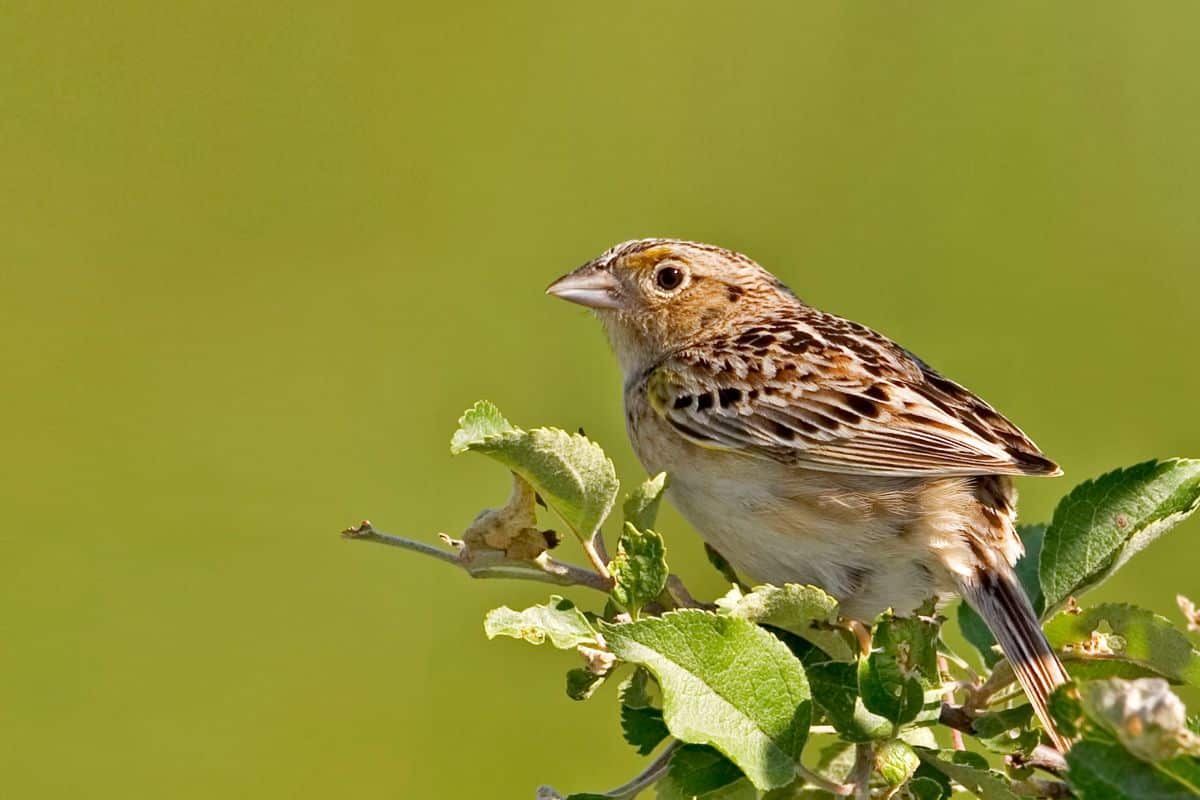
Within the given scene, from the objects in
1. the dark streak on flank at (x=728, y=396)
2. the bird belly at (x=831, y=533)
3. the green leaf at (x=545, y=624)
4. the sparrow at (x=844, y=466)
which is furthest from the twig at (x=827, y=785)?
the dark streak on flank at (x=728, y=396)

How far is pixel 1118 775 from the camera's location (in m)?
1.54

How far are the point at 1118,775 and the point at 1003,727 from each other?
2.35ft

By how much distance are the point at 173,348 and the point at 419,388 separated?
1032 mm

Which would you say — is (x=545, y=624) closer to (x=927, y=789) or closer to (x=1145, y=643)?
(x=927, y=789)

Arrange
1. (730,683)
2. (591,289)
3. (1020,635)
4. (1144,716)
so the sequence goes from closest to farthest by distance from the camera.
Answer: (1144,716) → (730,683) → (1020,635) → (591,289)

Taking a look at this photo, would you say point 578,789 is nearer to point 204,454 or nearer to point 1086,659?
point 204,454

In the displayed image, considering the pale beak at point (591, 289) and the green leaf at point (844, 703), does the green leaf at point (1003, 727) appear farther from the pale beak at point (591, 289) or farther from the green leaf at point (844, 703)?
the pale beak at point (591, 289)

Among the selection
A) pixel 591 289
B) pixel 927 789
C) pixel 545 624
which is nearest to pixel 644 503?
pixel 545 624

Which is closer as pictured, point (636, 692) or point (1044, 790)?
point (1044, 790)

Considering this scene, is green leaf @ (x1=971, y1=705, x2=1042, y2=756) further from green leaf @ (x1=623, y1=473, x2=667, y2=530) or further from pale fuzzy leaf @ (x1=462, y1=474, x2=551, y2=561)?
pale fuzzy leaf @ (x1=462, y1=474, x2=551, y2=561)

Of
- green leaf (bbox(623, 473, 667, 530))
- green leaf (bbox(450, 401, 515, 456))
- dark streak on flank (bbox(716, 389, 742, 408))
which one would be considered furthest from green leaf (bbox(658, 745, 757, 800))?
dark streak on flank (bbox(716, 389, 742, 408))

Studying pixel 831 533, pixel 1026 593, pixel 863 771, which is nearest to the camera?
pixel 863 771

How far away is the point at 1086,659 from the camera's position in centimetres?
237

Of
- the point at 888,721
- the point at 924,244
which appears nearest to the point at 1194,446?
the point at 924,244
